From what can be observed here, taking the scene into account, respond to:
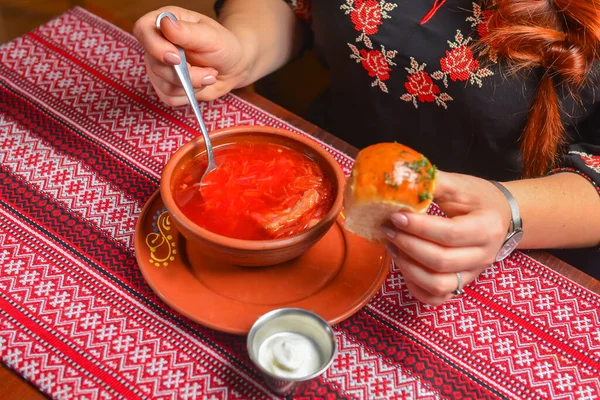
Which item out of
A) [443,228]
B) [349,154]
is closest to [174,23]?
[349,154]

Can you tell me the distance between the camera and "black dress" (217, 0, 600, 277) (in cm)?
174

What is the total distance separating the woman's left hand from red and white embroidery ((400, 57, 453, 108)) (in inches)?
19.9

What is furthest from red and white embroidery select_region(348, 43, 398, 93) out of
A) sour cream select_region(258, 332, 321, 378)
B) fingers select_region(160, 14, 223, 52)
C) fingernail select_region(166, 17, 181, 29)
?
sour cream select_region(258, 332, 321, 378)

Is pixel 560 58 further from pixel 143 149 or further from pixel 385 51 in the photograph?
pixel 143 149

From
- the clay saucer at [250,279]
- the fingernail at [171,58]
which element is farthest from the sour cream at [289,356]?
the fingernail at [171,58]

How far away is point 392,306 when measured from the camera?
1455 mm

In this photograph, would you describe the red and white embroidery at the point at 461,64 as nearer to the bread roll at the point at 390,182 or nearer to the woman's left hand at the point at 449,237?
the woman's left hand at the point at 449,237

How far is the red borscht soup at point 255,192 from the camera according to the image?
4.54 ft

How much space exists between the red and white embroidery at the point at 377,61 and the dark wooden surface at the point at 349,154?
10.6 inches

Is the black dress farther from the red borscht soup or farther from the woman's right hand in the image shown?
the red borscht soup

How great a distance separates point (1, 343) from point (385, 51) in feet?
4.34

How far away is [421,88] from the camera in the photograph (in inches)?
74.4

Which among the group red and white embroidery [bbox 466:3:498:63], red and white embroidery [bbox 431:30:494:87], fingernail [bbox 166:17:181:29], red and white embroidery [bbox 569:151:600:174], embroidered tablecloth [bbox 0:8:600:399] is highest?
red and white embroidery [bbox 466:3:498:63]

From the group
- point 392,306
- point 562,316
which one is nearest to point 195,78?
point 392,306
